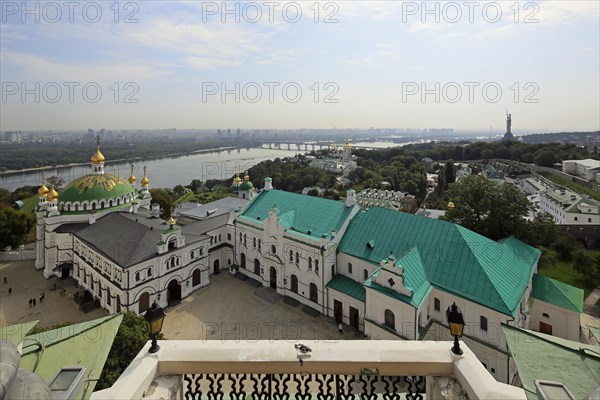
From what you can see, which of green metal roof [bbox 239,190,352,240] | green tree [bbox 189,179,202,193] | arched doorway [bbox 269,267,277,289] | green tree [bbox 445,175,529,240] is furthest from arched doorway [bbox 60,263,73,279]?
green tree [bbox 189,179,202,193]

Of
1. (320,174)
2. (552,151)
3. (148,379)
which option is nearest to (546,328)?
(148,379)

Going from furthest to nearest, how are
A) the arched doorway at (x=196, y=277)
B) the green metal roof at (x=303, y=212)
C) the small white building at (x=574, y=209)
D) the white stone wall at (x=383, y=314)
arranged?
1. the small white building at (x=574, y=209)
2. the arched doorway at (x=196, y=277)
3. the green metal roof at (x=303, y=212)
4. the white stone wall at (x=383, y=314)

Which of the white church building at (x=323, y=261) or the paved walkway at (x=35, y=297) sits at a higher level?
the white church building at (x=323, y=261)

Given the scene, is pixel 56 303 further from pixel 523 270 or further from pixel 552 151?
pixel 552 151

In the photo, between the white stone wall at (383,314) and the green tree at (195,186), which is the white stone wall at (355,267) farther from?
the green tree at (195,186)

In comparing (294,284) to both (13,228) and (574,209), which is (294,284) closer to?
(13,228)

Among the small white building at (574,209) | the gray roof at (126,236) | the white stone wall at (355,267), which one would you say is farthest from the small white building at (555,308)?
the gray roof at (126,236)

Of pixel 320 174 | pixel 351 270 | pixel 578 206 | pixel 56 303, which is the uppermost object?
pixel 320 174
